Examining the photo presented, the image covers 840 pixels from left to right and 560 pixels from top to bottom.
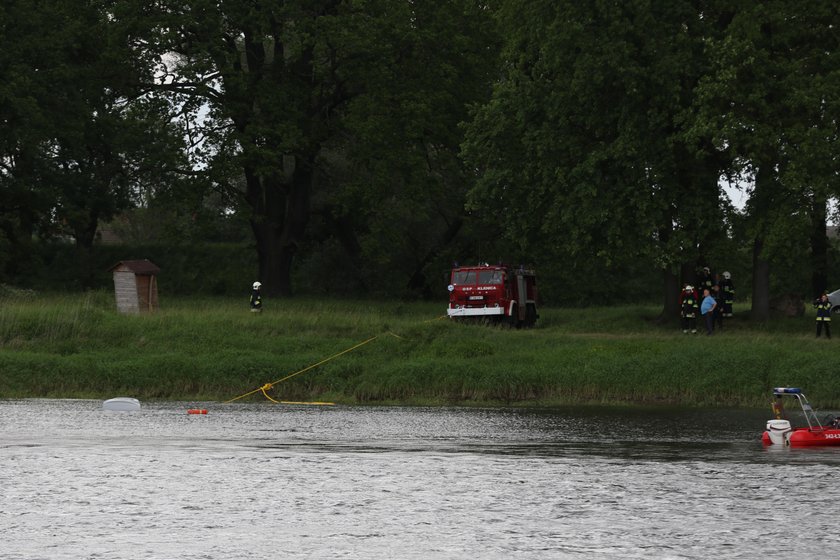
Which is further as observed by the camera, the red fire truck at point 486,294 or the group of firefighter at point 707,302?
the red fire truck at point 486,294

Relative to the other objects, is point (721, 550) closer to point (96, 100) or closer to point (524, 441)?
point (524, 441)

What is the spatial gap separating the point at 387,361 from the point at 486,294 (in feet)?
35.1

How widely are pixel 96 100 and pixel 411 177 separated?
1557cm

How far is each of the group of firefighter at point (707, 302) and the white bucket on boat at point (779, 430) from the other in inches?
752

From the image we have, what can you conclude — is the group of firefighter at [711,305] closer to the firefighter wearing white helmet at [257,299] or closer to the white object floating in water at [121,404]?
the firefighter wearing white helmet at [257,299]

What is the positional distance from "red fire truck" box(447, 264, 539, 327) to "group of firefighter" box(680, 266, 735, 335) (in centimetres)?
627

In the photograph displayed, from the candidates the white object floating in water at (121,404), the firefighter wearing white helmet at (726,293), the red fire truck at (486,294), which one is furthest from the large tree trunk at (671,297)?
the white object floating in water at (121,404)

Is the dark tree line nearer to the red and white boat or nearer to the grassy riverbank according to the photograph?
the grassy riverbank

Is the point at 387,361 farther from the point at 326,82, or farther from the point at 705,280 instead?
the point at 326,82

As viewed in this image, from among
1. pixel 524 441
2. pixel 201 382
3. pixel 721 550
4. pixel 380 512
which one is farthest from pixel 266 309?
pixel 721 550

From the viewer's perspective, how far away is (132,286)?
50.8 meters

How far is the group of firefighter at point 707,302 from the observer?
1860 inches

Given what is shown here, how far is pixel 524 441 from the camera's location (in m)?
28.7

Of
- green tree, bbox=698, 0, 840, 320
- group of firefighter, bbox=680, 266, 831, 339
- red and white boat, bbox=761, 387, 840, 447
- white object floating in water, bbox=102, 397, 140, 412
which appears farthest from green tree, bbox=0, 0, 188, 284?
red and white boat, bbox=761, 387, 840, 447
